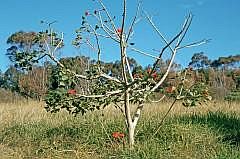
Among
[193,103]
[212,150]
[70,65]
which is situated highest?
[70,65]

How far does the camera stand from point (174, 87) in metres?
6.71

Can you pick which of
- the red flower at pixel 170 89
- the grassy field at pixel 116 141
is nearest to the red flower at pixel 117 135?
the grassy field at pixel 116 141

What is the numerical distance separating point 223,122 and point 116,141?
102 inches

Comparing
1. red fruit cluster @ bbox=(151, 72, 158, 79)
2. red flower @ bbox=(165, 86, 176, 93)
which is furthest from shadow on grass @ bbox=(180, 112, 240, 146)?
red fruit cluster @ bbox=(151, 72, 158, 79)

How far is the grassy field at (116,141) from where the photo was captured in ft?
20.0

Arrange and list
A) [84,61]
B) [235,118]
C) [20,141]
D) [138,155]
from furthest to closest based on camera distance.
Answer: [235,118]
[20,141]
[84,61]
[138,155]

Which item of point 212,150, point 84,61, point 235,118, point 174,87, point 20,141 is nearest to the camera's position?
point 212,150

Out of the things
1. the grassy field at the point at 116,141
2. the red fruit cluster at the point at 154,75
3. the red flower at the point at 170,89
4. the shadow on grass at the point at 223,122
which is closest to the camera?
the grassy field at the point at 116,141

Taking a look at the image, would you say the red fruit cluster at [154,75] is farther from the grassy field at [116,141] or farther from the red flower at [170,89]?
the grassy field at [116,141]

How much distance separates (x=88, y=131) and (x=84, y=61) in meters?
1.26

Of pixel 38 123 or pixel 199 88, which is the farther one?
pixel 38 123

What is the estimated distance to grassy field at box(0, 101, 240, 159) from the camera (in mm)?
6086

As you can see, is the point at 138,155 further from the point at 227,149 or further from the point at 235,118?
the point at 235,118

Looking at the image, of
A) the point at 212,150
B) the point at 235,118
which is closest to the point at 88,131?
the point at 212,150
